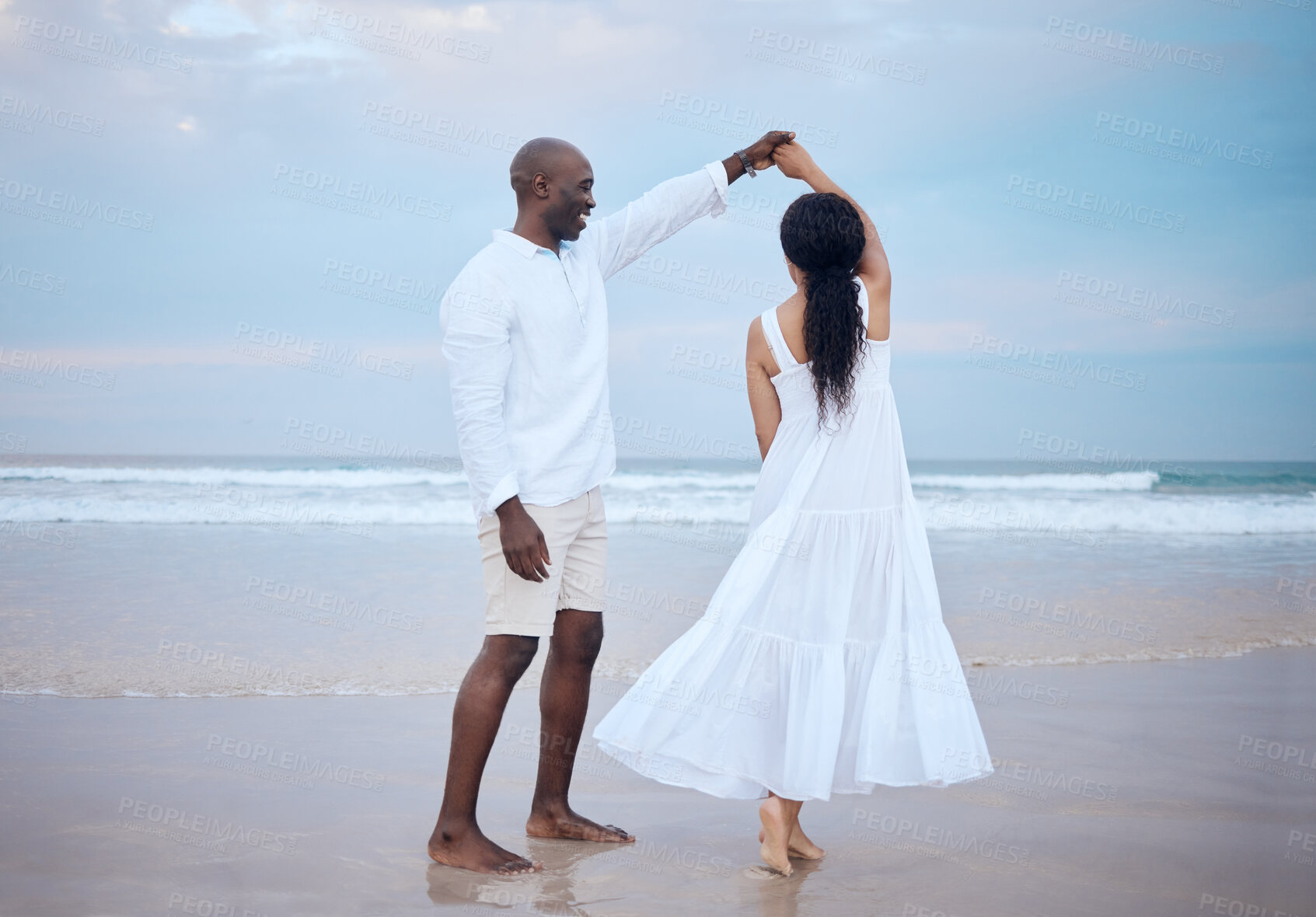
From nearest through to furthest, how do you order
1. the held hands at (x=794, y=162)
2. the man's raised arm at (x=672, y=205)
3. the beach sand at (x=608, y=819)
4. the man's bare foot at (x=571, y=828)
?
1. the beach sand at (x=608, y=819)
2. the man's bare foot at (x=571, y=828)
3. the held hands at (x=794, y=162)
4. the man's raised arm at (x=672, y=205)

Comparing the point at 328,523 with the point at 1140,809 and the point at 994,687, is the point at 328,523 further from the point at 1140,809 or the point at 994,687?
the point at 1140,809

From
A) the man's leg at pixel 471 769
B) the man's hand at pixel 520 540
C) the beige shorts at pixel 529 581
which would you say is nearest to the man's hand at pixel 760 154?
the beige shorts at pixel 529 581

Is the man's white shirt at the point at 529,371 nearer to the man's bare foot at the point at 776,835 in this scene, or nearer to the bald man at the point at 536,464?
the bald man at the point at 536,464

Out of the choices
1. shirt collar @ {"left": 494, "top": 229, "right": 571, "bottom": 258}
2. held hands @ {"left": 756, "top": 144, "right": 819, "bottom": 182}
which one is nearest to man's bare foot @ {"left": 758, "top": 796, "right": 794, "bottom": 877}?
shirt collar @ {"left": 494, "top": 229, "right": 571, "bottom": 258}

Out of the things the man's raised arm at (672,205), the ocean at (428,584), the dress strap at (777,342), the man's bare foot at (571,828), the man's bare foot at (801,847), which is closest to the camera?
the dress strap at (777,342)

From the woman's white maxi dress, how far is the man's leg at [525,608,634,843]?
0.37 metres

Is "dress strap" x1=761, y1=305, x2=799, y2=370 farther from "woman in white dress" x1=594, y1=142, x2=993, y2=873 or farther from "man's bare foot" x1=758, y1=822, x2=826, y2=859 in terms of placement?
"man's bare foot" x1=758, y1=822, x2=826, y2=859

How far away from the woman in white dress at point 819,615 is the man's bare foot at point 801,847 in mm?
54

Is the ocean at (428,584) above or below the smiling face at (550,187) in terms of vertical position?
below

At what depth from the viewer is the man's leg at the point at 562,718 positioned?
3303 millimetres

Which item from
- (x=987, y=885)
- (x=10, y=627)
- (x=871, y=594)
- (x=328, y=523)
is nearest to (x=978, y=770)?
(x=987, y=885)

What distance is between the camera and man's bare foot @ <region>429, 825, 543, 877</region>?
9.61 ft

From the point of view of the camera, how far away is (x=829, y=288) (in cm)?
288

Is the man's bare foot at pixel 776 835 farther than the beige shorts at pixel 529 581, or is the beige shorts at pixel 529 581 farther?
the beige shorts at pixel 529 581
